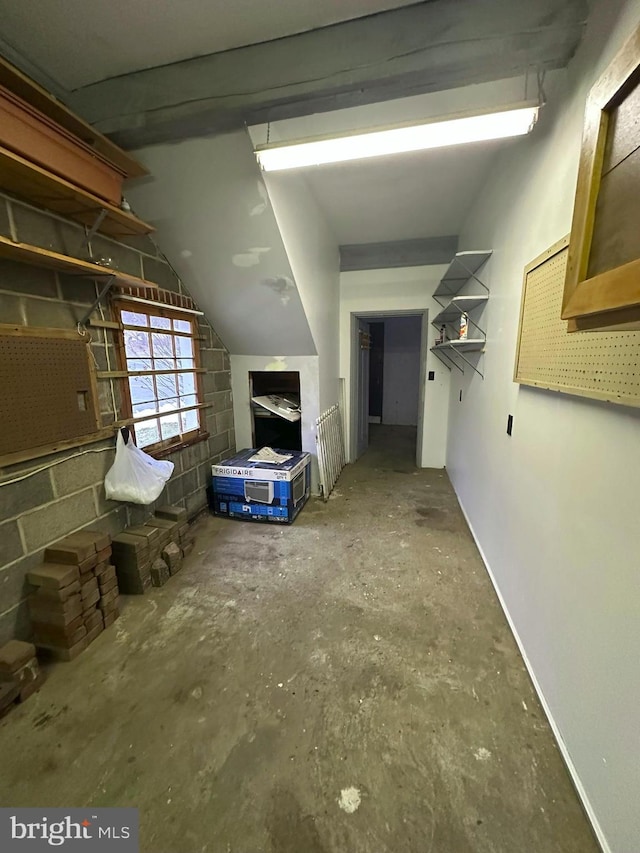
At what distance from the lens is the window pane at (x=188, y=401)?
294 centimetres

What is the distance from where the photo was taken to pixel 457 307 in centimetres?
301

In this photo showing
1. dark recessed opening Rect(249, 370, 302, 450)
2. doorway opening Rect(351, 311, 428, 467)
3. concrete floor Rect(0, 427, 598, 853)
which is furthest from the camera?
doorway opening Rect(351, 311, 428, 467)

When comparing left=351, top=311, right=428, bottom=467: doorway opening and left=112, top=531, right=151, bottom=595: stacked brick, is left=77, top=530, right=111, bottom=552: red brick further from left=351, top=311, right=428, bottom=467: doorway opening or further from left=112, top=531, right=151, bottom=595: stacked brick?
left=351, top=311, right=428, bottom=467: doorway opening

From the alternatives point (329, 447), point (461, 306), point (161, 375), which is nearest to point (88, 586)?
point (161, 375)

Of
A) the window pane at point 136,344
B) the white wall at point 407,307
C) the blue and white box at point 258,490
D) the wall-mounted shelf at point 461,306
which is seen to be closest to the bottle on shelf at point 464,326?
the wall-mounted shelf at point 461,306

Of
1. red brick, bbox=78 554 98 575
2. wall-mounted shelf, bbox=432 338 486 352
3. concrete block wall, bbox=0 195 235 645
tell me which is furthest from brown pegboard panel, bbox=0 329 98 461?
wall-mounted shelf, bbox=432 338 486 352

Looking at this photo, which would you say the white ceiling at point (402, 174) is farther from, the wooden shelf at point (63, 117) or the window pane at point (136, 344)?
the window pane at point (136, 344)

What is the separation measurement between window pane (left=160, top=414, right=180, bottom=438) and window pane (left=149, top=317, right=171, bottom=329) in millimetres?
745

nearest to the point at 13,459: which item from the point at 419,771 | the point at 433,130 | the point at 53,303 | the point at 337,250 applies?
the point at 53,303

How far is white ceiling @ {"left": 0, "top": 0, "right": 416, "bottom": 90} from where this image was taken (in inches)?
50.8

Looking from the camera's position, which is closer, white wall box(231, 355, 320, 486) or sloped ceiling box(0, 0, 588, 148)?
sloped ceiling box(0, 0, 588, 148)

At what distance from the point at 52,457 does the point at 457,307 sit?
3.28 m

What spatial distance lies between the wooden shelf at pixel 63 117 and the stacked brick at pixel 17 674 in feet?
7.85

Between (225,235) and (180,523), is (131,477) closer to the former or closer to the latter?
(180,523)
